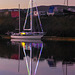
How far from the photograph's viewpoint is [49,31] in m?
33.0

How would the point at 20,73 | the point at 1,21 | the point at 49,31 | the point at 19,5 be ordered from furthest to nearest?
the point at 1,21
the point at 49,31
the point at 19,5
the point at 20,73

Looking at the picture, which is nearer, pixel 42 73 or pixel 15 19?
pixel 42 73

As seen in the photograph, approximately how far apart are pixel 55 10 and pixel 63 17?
1905 millimetres

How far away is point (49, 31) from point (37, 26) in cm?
578

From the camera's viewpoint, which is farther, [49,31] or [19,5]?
[49,31]

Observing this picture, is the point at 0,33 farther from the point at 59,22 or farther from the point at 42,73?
the point at 42,73

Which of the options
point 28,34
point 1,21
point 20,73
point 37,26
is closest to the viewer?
point 20,73

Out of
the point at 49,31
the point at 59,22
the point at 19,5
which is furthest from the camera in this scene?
the point at 59,22

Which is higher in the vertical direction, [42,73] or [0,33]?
[42,73]

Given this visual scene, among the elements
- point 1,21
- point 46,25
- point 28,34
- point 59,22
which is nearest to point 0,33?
point 1,21

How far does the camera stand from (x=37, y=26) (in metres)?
27.5

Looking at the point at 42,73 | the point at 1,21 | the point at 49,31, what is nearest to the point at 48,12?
the point at 49,31

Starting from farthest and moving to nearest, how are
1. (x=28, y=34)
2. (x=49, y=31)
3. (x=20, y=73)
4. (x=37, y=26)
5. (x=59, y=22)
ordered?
(x=59, y=22)
(x=49, y=31)
(x=37, y=26)
(x=28, y=34)
(x=20, y=73)

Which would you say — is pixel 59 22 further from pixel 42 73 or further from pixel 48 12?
pixel 42 73
